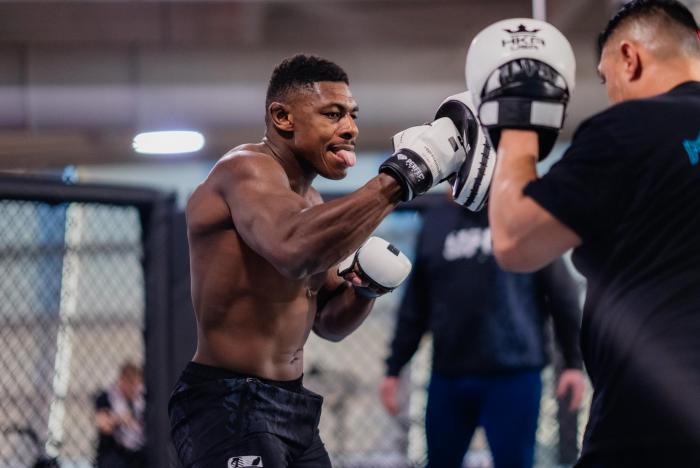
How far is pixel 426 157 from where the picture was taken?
1.66 metres

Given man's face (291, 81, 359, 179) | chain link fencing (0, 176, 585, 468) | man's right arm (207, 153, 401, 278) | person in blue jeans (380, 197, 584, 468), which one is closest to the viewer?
man's right arm (207, 153, 401, 278)

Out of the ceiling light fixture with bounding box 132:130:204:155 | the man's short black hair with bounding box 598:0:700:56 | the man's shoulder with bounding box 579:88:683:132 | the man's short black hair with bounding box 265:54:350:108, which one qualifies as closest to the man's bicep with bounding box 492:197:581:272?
the man's shoulder with bounding box 579:88:683:132

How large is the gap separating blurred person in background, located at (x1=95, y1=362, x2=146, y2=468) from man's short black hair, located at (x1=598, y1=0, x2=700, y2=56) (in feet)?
5.80

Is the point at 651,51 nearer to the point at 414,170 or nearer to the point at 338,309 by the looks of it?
the point at 414,170

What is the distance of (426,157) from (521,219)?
0.49 meters

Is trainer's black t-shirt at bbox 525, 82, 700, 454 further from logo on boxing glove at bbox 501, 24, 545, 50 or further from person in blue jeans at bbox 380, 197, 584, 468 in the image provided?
person in blue jeans at bbox 380, 197, 584, 468

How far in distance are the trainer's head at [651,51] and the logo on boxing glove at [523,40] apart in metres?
Answer: 0.13

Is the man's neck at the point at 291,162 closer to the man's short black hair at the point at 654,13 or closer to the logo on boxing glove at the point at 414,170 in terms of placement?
the logo on boxing glove at the point at 414,170

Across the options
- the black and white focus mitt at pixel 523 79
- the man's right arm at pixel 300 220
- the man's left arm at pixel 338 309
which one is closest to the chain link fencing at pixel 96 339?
the man's left arm at pixel 338 309

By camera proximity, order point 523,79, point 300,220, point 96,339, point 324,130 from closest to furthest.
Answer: point 523,79, point 300,220, point 324,130, point 96,339

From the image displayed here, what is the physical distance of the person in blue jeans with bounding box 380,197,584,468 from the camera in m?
2.71

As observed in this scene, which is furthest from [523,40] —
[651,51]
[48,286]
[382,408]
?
[382,408]

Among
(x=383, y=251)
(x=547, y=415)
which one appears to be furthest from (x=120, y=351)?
(x=383, y=251)

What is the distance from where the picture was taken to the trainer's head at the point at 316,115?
6.27 ft
